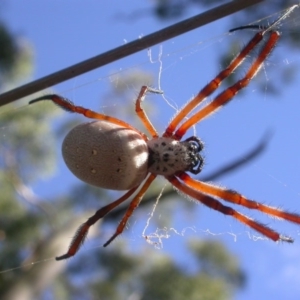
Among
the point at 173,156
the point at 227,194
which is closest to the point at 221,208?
the point at 227,194

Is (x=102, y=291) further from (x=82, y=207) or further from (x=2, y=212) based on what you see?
(x=2, y=212)

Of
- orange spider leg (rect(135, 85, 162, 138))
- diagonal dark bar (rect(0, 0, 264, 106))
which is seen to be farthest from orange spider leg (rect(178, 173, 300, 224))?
diagonal dark bar (rect(0, 0, 264, 106))

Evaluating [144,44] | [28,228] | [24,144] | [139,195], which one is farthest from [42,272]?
[144,44]

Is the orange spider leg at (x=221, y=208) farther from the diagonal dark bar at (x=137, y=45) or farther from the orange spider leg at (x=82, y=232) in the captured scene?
the diagonal dark bar at (x=137, y=45)

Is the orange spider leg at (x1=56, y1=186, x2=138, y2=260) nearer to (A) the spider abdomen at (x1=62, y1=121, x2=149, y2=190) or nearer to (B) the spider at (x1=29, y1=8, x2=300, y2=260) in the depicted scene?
(B) the spider at (x1=29, y1=8, x2=300, y2=260)

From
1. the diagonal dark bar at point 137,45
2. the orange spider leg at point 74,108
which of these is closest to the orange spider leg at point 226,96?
the orange spider leg at point 74,108

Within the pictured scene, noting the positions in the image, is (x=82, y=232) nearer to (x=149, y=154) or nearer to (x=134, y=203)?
(x=134, y=203)
